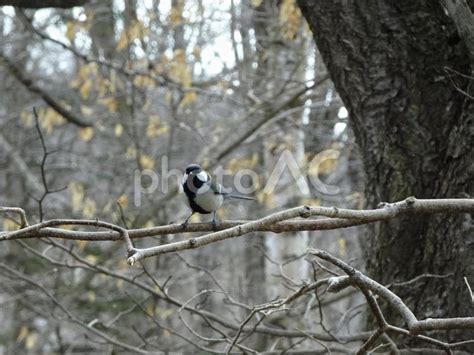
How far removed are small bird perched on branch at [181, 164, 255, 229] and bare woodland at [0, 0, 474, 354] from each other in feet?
0.57

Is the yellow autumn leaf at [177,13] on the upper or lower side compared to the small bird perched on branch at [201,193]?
upper

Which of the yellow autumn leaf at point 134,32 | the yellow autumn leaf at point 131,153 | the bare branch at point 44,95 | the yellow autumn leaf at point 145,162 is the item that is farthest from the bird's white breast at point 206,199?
the yellow autumn leaf at point 131,153

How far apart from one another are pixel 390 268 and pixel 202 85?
402cm

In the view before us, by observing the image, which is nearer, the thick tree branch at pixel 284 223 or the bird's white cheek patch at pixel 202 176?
the thick tree branch at pixel 284 223

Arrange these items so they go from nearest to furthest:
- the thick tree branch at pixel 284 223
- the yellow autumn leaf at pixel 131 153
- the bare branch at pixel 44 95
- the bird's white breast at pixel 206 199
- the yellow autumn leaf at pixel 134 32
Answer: the thick tree branch at pixel 284 223, the bird's white breast at pixel 206 199, the bare branch at pixel 44 95, the yellow autumn leaf at pixel 134 32, the yellow autumn leaf at pixel 131 153

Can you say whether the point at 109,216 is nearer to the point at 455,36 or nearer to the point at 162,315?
the point at 162,315

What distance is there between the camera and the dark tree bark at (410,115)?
119 inches

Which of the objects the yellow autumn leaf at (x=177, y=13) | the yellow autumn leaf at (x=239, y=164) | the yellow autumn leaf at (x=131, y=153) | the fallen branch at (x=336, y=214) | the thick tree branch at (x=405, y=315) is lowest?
the thick tree branch at (x=405, y=315)

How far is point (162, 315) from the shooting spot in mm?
7992

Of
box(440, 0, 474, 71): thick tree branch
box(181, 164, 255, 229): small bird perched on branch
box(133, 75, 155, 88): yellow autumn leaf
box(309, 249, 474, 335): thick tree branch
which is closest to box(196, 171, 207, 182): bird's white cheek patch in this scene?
box(181, 164, 255, 229): small bird perched on branch

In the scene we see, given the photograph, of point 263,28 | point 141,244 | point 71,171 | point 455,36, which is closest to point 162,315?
point 141,244

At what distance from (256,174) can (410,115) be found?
4394 mm

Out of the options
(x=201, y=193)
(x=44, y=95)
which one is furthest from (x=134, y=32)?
(x=201, y=193)

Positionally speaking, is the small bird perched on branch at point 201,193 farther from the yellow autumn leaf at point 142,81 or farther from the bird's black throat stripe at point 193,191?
the yellow autumn leaf at point 142,81
